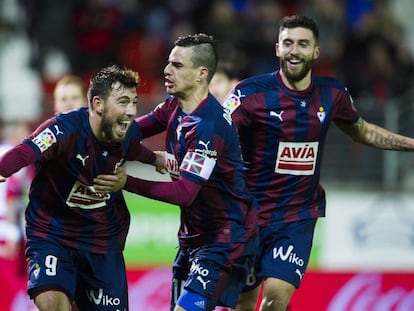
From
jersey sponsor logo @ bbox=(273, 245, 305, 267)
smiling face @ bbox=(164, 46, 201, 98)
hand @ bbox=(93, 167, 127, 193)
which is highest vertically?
smiling face @ bbox=(164, 46, 201, 98)

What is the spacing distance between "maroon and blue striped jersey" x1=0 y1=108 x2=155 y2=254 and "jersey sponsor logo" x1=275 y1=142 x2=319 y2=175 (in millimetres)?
975

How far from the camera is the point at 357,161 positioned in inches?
454

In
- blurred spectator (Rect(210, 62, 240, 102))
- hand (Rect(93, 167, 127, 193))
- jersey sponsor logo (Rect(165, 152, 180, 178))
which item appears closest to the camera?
hand (Rect(93, 167, 127, 193))

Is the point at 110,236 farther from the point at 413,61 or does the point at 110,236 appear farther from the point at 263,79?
the point at 413,61

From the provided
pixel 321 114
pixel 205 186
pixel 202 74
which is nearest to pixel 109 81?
pixel 202 74

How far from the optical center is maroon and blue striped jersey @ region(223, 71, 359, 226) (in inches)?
268

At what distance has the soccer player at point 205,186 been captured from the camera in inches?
239

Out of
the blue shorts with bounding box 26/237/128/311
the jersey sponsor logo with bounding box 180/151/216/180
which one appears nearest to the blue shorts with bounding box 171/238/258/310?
the blue shorts with bounding box 26/237/128/311

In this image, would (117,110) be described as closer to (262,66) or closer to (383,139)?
(383,139)

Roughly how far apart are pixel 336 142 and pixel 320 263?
4.53ft

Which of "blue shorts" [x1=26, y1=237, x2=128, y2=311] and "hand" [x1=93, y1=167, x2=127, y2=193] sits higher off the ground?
"hand" [x1=93, y1=167, x2=127, y2=193]

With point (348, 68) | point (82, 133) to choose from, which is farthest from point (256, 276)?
point (348, 68)

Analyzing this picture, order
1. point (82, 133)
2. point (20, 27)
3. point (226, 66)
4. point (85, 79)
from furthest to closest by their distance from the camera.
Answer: point (20, 27)
point (85, 79)
point (226, 66)
point (82, 133)

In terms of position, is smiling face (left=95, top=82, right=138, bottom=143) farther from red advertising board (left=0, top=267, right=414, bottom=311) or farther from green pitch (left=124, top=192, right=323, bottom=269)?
green pitch (left=124, top=192, right=323, bottom=269)
